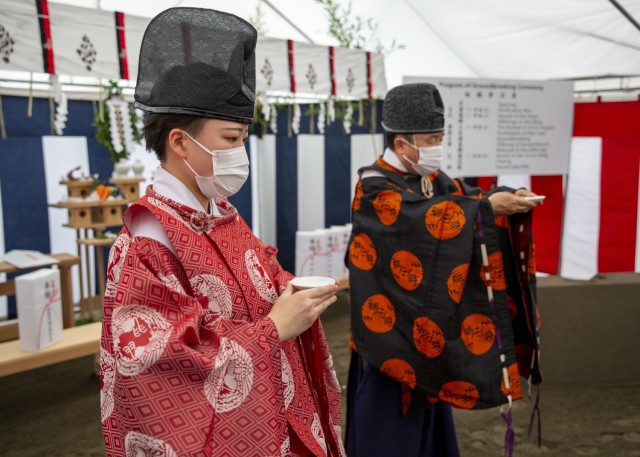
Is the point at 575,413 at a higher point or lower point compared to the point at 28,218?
lower

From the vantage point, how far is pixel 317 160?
235 inches

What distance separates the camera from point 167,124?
1.13 m

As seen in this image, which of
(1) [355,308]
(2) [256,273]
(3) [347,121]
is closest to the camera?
(2) [256,273]

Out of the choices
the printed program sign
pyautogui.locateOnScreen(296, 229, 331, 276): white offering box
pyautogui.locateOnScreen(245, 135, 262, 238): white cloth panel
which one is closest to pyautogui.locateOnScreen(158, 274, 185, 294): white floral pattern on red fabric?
the printed program sign

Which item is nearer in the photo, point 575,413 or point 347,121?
point 575,413

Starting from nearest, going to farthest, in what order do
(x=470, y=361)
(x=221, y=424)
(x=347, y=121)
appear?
(x=221, y=424), (x=470, y=361), (x=347, y=121)

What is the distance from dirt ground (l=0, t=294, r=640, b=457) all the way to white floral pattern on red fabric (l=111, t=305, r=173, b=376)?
2.54 m

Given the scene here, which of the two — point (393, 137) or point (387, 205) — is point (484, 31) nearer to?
point (393, 137)

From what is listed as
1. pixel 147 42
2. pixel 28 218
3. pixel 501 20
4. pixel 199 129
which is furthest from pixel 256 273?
pixel 28 218

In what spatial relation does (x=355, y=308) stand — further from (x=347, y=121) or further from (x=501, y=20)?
(x=347, y=121)

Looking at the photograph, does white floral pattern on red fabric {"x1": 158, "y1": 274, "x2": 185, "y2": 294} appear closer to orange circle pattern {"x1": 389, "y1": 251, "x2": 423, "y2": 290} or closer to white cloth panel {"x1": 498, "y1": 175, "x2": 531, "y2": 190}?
orange circle pattern {"x1": 389, "y1": 251, "x2": 423, "y2": 290}

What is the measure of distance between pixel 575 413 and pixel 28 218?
4948 mm

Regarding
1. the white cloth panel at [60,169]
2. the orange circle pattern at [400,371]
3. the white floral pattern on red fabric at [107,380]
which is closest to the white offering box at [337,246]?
the white cloth panel at [60,169]

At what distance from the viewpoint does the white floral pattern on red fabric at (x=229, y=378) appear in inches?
40.4
